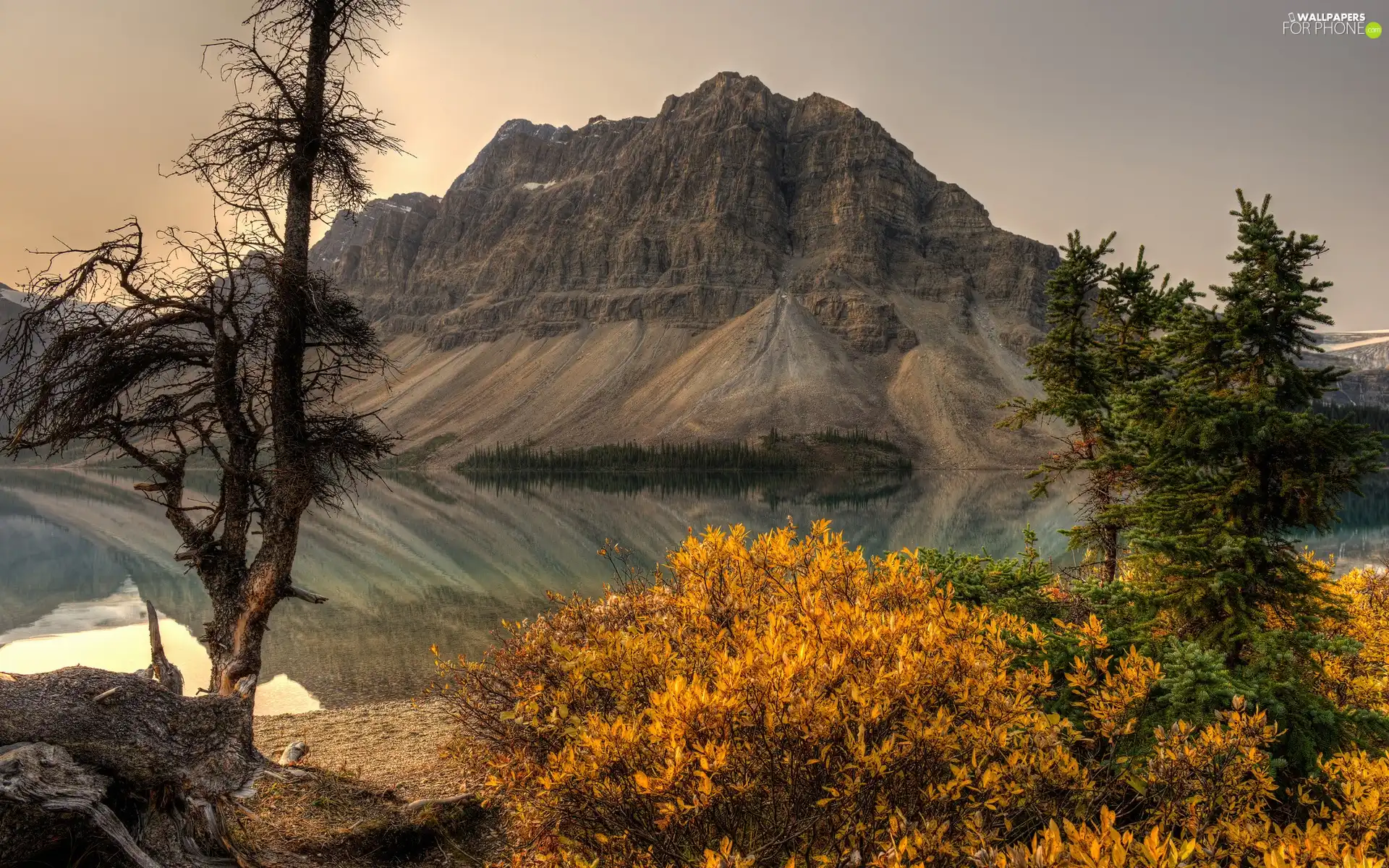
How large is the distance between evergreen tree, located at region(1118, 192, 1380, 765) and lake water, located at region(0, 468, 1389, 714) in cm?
1207

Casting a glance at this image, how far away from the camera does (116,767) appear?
4.41 m

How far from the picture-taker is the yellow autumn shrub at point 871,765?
128 inches

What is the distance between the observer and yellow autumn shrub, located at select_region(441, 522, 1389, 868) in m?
3.25

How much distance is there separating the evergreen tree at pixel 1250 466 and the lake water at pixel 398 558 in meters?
12.1

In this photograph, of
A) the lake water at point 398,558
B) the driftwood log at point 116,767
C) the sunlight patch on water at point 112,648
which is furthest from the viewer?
the lake water at point 398,558

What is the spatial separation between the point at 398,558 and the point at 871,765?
41.8m

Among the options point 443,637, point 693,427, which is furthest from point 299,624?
point 693,427

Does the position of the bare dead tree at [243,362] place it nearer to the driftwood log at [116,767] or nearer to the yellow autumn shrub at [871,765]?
the driftwood log at [116,767]

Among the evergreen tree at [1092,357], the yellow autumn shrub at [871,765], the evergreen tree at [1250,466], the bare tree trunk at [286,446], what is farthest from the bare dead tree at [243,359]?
the evergreen tree at [1092,357]

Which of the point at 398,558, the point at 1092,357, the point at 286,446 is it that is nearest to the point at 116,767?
the point at 286,446

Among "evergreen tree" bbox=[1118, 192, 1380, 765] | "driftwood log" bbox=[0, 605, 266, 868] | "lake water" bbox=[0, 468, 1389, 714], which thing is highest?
"evergreen tree" bbox=[1118, 192, 1380, 765]

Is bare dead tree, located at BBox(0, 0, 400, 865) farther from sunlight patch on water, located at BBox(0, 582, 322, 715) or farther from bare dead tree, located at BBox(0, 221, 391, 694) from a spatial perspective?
sunlight patch on water, located at BBox(0, 582, 322, 715)

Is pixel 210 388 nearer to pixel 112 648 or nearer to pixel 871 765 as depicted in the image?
pixel 871 765

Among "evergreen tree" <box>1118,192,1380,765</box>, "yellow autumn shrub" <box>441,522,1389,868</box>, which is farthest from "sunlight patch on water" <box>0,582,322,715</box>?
"evergreen tree" <box>1118,192,1380,765</box>
